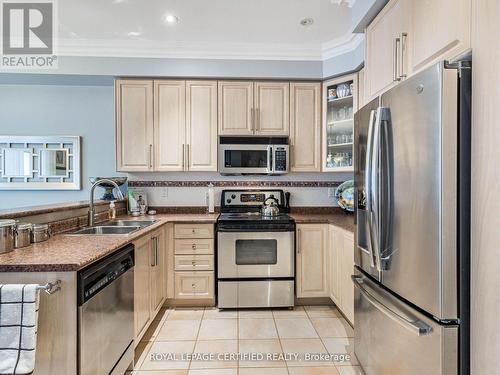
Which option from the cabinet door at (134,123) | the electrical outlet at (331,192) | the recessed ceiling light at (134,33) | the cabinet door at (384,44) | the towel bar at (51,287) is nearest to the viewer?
the towel bar at (51,287)

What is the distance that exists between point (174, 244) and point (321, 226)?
150cm

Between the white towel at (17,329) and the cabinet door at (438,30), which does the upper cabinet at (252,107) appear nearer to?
the cabinet door at (438,30)

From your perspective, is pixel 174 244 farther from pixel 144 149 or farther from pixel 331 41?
pixel 331 41

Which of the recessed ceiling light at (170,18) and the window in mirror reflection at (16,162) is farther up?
the recessed ceiling light at (170,18)

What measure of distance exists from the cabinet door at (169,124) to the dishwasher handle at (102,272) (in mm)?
1411

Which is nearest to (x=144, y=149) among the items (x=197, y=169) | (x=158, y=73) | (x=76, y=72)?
(x=197, y=169)

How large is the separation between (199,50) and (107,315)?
2647 mm

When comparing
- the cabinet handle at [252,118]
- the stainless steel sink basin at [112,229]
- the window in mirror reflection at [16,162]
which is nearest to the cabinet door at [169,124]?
the cabinet handle at [252,118]

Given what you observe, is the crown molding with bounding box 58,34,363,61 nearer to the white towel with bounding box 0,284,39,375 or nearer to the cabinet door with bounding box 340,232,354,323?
the cabinet door with bounding box 340,232,354,323

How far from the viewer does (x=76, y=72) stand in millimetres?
3023

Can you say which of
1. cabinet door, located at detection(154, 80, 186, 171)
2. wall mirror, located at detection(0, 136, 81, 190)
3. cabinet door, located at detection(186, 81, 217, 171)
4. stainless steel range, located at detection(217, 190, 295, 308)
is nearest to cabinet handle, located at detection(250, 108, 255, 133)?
cabinet door, located at detection(186, 81, 217, 171)

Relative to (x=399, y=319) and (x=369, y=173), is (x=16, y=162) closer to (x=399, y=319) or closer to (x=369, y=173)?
(x=369, y=173)

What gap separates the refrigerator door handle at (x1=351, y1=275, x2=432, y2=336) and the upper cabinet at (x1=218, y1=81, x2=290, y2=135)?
6.47 ft

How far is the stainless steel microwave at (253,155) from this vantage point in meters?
3.11
